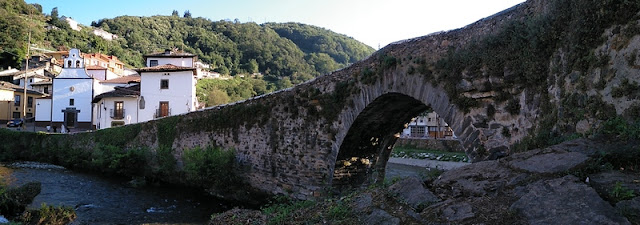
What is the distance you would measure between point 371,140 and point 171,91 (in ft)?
91.1

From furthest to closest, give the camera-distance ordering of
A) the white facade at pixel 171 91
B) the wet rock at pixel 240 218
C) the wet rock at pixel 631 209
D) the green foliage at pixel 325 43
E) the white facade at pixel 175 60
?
the green foliage at pixel 325 43
the white facade at pixel 175 60
the white facade at pixel 171 91
the wet rock at pixel 240 218
the wet rock at pixel 631 209

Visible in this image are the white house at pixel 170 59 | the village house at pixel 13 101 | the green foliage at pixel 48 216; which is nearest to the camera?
the green foliage at pixel 48 216

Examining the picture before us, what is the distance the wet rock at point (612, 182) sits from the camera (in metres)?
2.79

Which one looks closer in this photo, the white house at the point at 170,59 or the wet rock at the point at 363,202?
the wet rock at the point at 363,202

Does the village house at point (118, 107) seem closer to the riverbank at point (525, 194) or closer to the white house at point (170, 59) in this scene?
the white house at point (170, 59)

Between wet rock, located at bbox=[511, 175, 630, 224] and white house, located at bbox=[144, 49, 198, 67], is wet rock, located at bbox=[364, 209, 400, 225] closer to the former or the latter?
wet rock, located at bbox=[511, 175, 630, 224]

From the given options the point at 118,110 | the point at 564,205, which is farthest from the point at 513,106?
the point at 118,110

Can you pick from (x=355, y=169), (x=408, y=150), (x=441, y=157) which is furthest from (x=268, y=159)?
(x=408, y=150)

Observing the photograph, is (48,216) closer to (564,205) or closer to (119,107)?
(564,205)

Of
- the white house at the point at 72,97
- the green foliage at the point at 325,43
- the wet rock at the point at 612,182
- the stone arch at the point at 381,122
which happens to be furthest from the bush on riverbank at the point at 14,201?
the green foliage at the point at 325,43

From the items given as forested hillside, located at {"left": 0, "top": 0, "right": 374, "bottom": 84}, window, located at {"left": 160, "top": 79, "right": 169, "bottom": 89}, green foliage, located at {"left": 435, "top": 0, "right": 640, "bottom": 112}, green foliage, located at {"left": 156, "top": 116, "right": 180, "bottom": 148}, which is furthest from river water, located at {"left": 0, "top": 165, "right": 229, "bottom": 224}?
forested hillside, located at {"left": 0, "top": 0, "right": 374, "bottom": 84}

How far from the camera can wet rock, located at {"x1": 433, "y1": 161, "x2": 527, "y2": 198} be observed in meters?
3.50

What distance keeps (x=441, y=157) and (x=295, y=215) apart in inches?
927

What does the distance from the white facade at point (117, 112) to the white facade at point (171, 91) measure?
1606 millimetres
